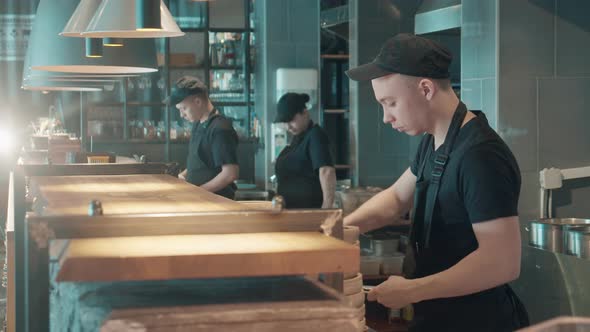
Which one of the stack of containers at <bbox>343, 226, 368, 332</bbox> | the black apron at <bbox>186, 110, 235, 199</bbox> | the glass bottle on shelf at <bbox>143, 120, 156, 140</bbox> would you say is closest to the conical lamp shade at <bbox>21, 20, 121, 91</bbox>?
the black apron at <bbox>186, 110, 235, 199</bbox>

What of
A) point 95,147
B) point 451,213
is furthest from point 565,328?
point 95,147

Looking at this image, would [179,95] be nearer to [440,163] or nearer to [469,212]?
[440,163]

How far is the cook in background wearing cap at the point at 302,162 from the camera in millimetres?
5918

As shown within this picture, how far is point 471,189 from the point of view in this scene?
2211mm

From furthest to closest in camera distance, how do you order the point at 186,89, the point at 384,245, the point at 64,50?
the point at 186,89 → the point at 384,245 → the point at 64,50

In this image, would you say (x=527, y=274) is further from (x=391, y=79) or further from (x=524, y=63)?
(x=391, y=79)

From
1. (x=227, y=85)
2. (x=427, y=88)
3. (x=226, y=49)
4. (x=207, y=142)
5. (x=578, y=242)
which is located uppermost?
(x=226, y=49)

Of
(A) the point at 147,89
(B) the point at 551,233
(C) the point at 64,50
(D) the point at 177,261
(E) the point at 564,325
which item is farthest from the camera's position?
(A) the point at 147,89

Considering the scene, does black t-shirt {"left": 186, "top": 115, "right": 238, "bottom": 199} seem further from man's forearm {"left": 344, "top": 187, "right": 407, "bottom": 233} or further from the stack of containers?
the stack of containers

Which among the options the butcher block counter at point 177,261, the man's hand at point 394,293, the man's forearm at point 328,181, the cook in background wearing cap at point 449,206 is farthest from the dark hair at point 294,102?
the butcher block counter at point 177,261

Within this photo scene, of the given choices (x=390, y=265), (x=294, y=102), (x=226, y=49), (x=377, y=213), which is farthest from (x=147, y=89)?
(x=377, y=213)

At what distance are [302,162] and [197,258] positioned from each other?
4.65 meters

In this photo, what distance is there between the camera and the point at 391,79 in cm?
234

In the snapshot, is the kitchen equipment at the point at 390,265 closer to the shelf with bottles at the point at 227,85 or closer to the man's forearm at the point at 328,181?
the man's forearm at the point at 328,181
